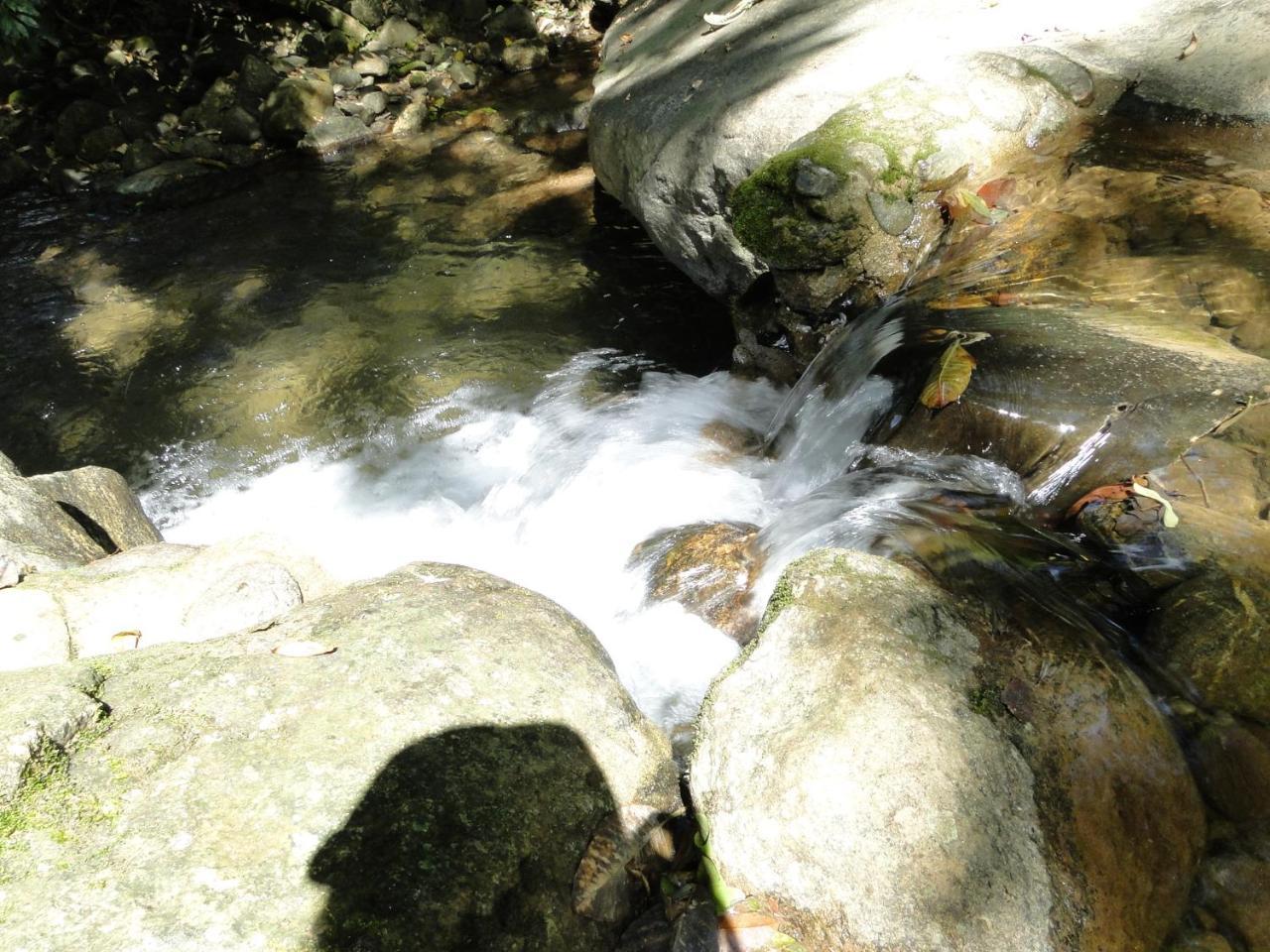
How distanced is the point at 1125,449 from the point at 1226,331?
3.18 feet

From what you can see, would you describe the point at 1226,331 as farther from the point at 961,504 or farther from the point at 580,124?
the point at 580,124

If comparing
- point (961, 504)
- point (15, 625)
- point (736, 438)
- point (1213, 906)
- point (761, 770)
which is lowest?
point (736, 438)

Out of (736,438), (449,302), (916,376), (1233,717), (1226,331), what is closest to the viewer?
(1233,717)

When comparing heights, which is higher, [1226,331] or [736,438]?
[1226,331]

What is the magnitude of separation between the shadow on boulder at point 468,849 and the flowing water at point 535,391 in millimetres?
1109

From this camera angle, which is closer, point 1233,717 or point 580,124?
point 1233,717

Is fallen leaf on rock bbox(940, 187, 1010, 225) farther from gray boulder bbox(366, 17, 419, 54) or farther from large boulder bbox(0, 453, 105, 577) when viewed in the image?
gray boulder bbox(366, 17, 419, 54)

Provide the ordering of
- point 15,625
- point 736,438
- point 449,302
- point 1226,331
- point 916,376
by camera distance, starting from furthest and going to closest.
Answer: point 449,302 → point 736,438 → point 916,376 → point 1226,331 → point 15,625

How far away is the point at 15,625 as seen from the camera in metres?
2.90

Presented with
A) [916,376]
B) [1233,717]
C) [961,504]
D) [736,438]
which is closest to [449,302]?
[736,438]

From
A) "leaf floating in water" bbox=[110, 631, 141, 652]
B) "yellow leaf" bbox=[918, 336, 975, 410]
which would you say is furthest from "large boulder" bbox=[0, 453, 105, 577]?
"yellow leaf" bbox=[918, 336, 975, 410]

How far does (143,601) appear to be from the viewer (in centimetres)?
320

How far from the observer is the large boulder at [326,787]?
1.80m

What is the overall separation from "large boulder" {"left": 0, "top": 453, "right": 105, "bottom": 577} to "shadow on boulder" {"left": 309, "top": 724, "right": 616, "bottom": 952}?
2192mm
